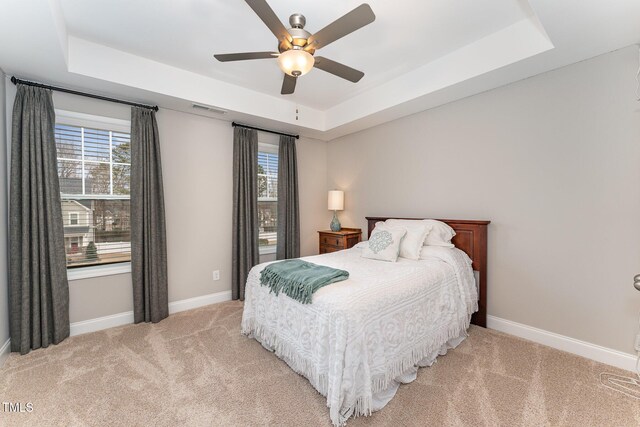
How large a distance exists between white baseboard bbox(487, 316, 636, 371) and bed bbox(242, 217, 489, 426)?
0.18m

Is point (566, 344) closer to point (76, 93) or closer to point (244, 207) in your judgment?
point (244, 207)

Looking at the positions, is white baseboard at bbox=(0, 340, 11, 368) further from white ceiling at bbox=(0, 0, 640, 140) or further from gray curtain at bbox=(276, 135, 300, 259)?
gray curtain at bbox=(276, 135, 300, 259)

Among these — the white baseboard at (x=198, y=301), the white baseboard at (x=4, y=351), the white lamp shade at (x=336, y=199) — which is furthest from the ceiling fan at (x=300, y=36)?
the white baseboard at (x=4, y=351)

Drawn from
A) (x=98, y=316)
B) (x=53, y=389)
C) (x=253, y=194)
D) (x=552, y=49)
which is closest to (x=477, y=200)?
(x=552, y=49)

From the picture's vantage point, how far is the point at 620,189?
213cm

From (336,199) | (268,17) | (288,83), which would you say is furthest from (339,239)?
(268,17)

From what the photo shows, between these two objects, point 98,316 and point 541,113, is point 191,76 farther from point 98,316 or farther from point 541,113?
point 541,113

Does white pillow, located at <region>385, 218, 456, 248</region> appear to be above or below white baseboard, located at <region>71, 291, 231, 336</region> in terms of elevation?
above

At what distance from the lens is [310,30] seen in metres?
2.33

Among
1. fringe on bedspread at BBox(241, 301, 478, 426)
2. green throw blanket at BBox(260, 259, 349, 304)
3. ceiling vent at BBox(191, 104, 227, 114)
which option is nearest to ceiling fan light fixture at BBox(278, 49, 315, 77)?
green throw blanket at BBox(260, 259, 349, 304)

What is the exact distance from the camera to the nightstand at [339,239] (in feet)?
13.0

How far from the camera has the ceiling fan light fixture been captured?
5.91 ft

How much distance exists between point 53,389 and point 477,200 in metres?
3.87

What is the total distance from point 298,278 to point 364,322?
0.59 meters
